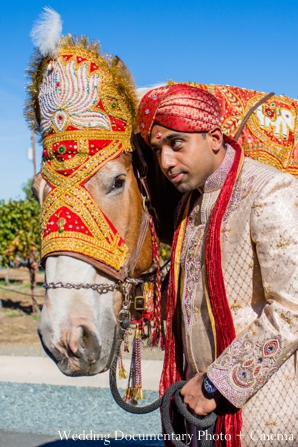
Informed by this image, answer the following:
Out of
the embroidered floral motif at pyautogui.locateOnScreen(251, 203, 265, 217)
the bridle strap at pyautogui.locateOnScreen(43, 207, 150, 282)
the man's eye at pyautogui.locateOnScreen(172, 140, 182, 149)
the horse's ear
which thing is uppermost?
the horse's ear

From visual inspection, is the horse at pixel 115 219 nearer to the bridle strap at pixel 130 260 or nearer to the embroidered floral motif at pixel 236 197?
the bridle strap at pixel 130 260

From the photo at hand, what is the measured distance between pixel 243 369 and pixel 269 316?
19cm

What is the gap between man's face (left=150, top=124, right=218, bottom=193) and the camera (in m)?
1.88

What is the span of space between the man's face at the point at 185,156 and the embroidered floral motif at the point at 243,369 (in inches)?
24.1

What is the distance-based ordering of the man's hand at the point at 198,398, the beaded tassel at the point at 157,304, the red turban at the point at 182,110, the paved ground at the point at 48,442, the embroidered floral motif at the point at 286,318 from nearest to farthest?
1. the embroidered floral motif at the point at 286,318
2. the man's hand at the point at 198,398
3. the red turban at the point at 182,110
4. the beaded tassel at the point at 157,304
5. the paved ground at the point at 48,442

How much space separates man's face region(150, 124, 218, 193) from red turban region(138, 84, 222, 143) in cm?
3

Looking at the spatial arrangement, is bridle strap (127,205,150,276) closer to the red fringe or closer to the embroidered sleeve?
the red fringe

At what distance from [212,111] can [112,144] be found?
48 cm

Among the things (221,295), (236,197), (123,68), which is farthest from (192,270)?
(123,68)

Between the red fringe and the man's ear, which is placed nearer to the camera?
the red fringe

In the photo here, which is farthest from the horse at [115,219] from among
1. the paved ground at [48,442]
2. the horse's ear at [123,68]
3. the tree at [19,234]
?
the tree at [19,234]

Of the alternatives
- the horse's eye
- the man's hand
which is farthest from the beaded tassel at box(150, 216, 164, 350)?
the man's hand

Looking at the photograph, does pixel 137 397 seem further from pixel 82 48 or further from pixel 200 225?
pixel 82 48

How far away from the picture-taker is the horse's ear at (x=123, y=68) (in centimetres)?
226
